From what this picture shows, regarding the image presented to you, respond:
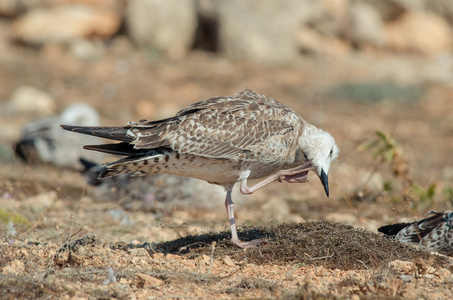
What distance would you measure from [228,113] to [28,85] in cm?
1230

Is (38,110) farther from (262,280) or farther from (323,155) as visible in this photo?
(262,280)

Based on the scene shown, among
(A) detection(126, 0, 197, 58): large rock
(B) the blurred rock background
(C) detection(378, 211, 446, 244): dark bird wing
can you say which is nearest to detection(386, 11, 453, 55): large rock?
(B) the blurred rock background

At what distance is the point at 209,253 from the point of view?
5863mm

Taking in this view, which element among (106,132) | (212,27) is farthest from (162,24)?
(106,132)

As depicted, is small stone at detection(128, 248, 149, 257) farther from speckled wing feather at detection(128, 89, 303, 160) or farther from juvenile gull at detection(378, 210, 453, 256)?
juvenile gull at detection(378, 210, 453, 256)

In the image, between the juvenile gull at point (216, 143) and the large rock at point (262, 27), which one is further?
the large rock at point (262, 27)

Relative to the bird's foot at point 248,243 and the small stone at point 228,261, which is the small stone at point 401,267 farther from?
the small stone at point 228,261

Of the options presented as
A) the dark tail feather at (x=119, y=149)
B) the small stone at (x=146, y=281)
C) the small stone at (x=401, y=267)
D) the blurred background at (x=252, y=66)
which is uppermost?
the dark tail feather at (x=119, y=149)

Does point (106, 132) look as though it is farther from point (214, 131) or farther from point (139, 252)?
point (139, 252)

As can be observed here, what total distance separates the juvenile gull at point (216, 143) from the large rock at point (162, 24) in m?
14.4

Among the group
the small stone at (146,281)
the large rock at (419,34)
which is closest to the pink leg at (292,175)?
the small stone at (146,281)

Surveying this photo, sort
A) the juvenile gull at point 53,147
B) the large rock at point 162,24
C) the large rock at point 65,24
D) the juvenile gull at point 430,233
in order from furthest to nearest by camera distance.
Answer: the large rock at point 162,24
the large rock at point 65,24
the juvenile gull at point 53,147
the juvenile gull at point 430,233

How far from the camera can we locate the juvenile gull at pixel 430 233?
20.8 ft

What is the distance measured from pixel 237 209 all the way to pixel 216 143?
3207mm
